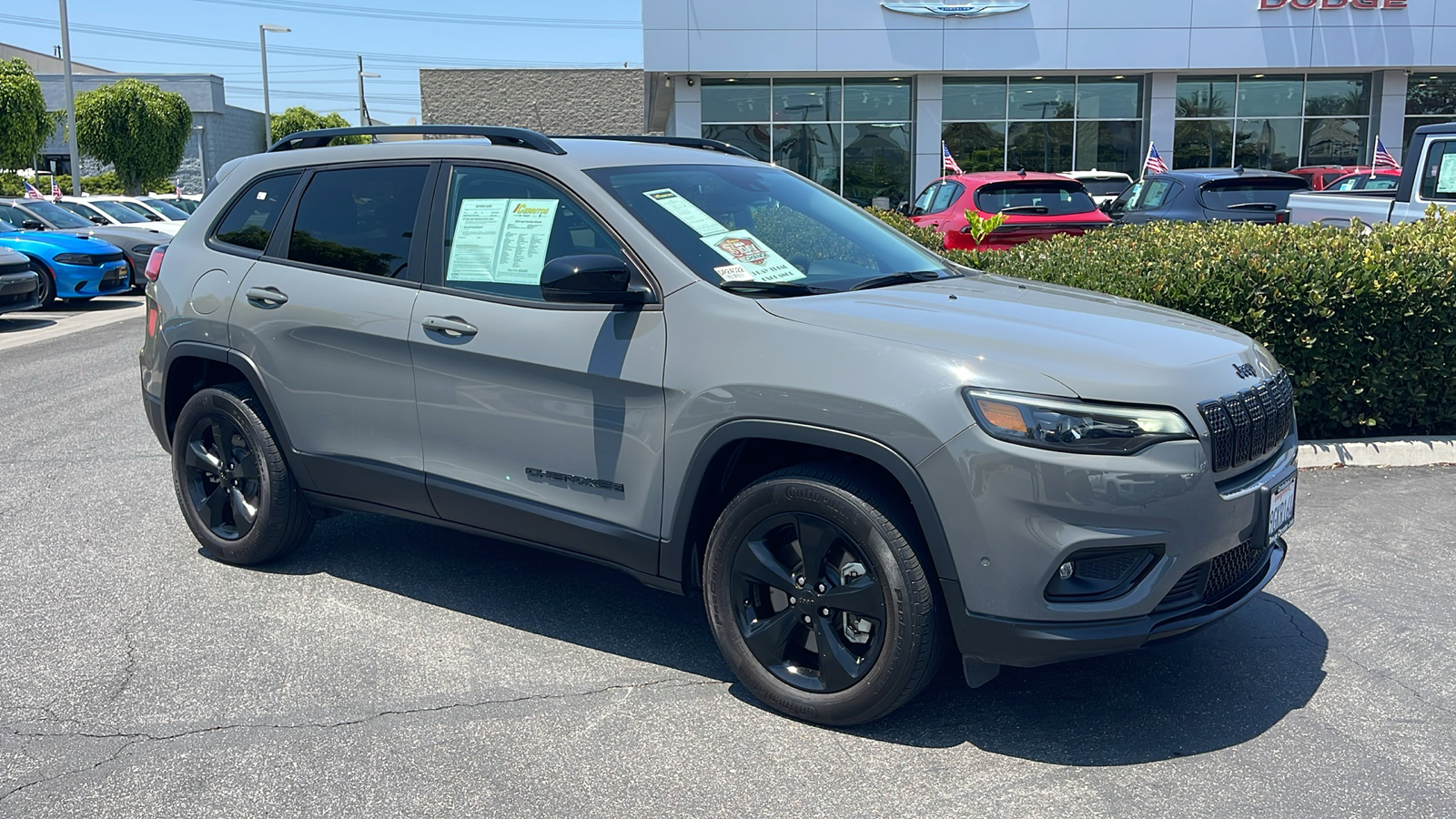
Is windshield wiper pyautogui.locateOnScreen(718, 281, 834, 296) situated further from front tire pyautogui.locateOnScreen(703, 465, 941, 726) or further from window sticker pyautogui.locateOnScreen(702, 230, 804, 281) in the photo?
front tire pyautogui.locateOnScreen(703, 465, 941, 726)

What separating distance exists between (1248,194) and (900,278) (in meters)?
11.2

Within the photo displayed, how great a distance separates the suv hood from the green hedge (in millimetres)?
2691

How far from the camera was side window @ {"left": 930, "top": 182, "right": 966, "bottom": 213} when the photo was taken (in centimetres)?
1417

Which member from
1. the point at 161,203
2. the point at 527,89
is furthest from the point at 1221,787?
the point at 527,89

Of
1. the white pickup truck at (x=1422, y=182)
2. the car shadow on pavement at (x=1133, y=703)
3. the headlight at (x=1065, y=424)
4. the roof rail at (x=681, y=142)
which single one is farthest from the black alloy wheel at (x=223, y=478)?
the white pickup truck at (x=1422, y=182)

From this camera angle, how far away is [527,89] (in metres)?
44.2

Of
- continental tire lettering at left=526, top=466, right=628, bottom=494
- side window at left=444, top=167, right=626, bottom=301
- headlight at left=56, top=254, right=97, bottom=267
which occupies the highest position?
side window at left=444, top=167, right=626, bottom=301

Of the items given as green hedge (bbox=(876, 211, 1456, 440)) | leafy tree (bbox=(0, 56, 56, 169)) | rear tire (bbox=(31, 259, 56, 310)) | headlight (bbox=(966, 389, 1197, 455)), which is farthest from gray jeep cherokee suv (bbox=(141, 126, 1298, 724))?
leafy tree (bbox=(0, 56, 56, 169))

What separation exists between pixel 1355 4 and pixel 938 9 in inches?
379

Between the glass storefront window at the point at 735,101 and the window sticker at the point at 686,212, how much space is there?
2572 cm

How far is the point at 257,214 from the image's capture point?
5.10 metres

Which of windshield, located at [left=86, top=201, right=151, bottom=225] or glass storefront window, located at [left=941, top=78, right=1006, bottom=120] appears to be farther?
glass storefront window, located at [left=941, top=78, right=1006, bottom=120]

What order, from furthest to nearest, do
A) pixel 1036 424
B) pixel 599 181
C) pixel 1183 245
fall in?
pixel 1183 245, pixel 599 181, pixel 1036 424

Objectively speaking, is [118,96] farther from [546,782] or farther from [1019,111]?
[546,782]
